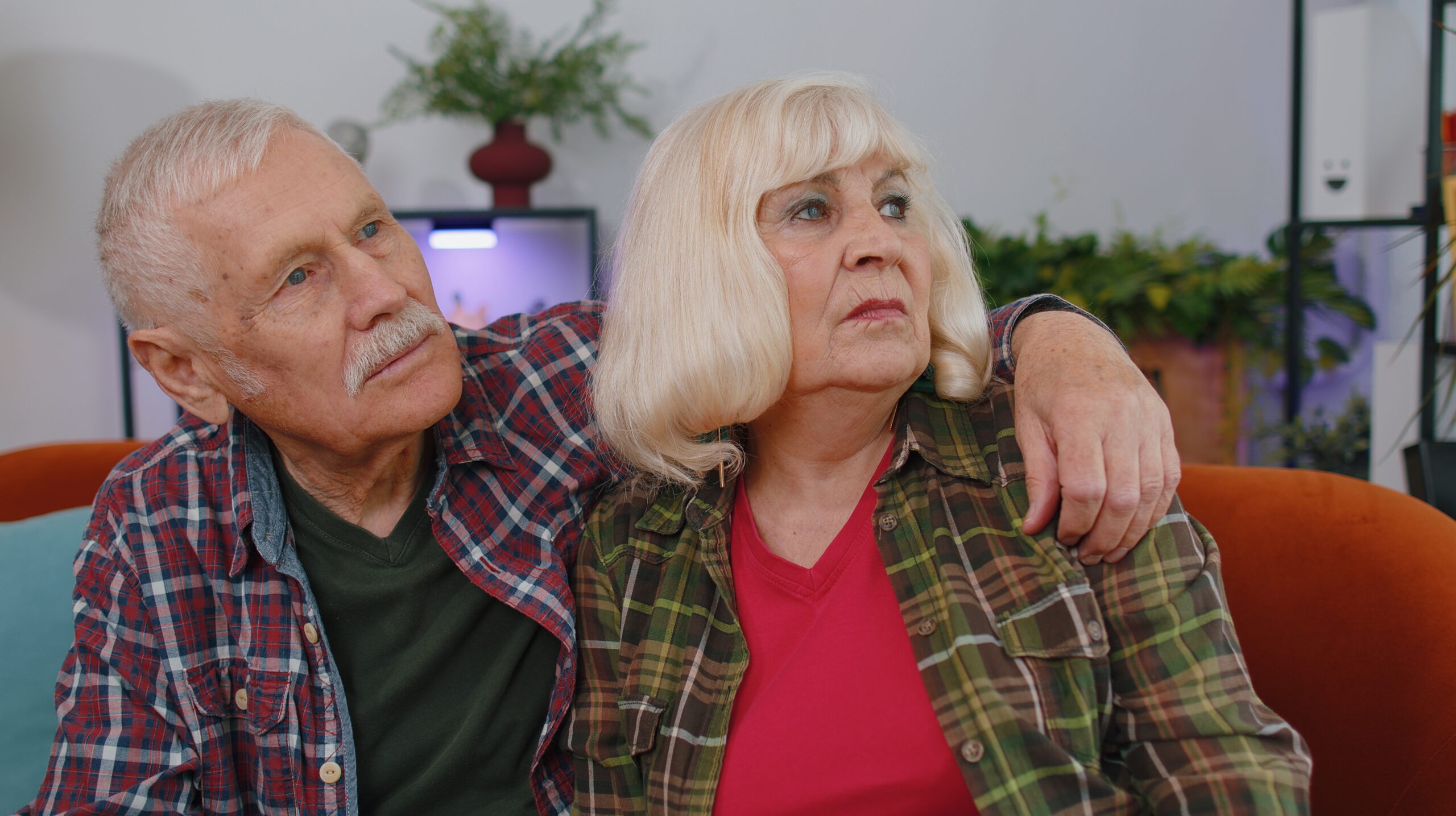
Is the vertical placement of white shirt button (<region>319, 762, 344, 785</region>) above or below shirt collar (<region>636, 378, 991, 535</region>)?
below

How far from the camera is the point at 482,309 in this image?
2061mm

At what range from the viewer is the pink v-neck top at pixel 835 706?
3.51 feet

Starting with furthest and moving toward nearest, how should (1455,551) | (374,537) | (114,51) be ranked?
(114,51)
(374,537)
(1455,551)

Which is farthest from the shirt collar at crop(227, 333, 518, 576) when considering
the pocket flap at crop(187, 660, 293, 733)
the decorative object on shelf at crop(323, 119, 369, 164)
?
the decorative object on shelf at crop(323, 119, 369, 164)

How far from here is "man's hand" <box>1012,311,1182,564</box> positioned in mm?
937

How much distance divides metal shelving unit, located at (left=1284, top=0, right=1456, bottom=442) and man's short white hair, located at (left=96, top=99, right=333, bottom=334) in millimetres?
2131

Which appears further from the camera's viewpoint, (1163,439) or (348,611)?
(348,611)

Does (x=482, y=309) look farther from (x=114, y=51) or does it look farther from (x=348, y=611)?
(x=114, y=51)

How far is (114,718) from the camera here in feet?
3.67

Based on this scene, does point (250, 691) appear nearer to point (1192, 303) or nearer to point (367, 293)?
point (367, 293)

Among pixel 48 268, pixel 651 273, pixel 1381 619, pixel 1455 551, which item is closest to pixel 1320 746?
pixel 1381 619

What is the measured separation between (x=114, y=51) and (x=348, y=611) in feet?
9.47

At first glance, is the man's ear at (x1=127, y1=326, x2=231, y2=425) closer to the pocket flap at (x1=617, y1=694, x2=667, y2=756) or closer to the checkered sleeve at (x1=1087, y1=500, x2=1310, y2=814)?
the pocket flap at (x1=617, y1=694, x2=667, y2=756)

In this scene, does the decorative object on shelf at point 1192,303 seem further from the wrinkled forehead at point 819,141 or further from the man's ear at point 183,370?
the man's ear at point 183,370
